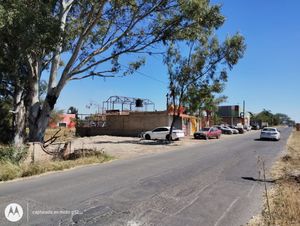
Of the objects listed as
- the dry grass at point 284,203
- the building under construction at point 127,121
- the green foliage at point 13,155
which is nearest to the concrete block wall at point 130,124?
the building under construction at point 127,121

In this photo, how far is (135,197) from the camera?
8812mm

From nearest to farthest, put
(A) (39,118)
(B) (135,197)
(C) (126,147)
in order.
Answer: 1. (B) (135,197)
2. (A) (39,118)
3. (C) (126,147)

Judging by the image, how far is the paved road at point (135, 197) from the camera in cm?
693

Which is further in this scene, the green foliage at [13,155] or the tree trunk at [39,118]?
the tree trunk at [39,118]

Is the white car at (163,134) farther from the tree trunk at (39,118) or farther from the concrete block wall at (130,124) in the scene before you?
the tree trunk at (39,118)

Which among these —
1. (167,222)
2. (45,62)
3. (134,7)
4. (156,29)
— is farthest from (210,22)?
(167,222)

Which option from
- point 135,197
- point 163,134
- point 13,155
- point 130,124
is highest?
point 130,124

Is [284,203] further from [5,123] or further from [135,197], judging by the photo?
[5,123]

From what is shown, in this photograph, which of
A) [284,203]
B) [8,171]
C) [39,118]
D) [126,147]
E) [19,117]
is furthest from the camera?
[126,147]

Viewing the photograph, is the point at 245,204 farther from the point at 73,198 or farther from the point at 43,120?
the point at 43,120

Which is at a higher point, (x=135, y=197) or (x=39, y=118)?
(x=39, y=118)

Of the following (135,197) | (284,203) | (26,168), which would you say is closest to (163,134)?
(26,168)

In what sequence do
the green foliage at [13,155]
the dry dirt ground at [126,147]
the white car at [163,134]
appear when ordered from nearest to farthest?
the green foliage at [13,155] < the dry dirt ground at [126,147] < the white car at [163,134]

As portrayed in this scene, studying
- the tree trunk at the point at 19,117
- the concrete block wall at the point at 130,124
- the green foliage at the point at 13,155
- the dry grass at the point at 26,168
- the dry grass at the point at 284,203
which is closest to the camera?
the dry grass at the point at 284,203
